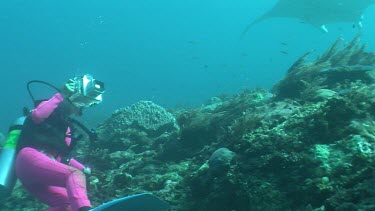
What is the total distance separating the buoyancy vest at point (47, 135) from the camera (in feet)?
17.9

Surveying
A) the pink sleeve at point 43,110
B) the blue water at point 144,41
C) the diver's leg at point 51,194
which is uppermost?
the blue water at point 144,41

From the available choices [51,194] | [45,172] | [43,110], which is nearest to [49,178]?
[45,172]

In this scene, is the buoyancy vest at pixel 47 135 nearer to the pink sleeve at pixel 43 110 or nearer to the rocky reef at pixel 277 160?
the pink sleeve at pixel 43 110

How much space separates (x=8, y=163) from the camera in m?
5.37

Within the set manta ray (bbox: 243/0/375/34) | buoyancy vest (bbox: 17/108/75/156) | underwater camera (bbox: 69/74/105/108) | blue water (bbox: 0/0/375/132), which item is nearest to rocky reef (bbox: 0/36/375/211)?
buoyancy vest (bbox: 17/108/75/156)

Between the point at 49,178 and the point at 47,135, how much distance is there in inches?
28.1

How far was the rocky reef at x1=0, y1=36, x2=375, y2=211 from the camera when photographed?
3785 mm

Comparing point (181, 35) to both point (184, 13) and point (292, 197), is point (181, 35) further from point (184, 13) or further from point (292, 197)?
point (292, 197)

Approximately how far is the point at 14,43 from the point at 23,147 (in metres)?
113

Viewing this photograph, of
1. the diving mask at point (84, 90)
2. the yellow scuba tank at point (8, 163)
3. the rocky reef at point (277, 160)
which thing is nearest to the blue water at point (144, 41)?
the rocky reef at point (277, 160)

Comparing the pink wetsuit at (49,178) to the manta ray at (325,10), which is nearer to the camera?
the pink wetsuit at (49,178)

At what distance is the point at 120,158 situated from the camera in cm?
854

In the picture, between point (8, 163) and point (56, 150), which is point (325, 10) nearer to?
point (56, 150)

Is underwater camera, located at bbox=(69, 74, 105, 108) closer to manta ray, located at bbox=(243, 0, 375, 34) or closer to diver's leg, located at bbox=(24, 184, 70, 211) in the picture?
diver's leg, located at bbox=(24, 184, 70, 211)
